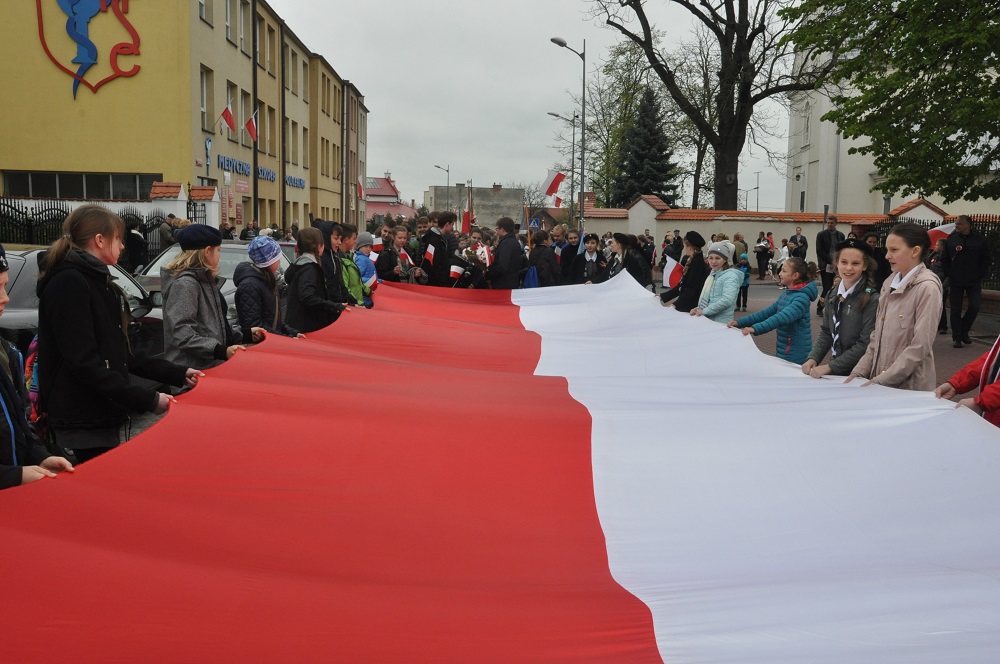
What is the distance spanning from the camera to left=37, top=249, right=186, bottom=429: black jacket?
4.02 meters

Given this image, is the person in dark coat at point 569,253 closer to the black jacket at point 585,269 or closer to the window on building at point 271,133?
the black jacket at point 585,269

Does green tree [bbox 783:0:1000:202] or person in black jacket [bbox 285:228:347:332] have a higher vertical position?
green tree [bbox 783:0:1000:202]

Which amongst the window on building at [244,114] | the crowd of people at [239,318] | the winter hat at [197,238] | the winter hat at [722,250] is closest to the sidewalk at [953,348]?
the winter hat at [722,250]

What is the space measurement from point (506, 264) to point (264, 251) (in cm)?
754

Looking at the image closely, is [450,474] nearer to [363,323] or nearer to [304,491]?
[304,491]

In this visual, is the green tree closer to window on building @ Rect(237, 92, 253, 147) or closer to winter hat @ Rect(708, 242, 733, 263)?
winter hat @ Rect(708, 242, 733, 263)

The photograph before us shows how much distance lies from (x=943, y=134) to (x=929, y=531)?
17231 millimetres

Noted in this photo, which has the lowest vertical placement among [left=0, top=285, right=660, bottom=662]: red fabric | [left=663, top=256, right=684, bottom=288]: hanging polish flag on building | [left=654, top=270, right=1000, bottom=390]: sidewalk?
[left=654, top=270, right=1000, bottom=390]: sidewalk

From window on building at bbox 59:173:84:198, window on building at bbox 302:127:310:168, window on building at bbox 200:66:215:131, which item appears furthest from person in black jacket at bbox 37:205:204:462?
window on building at bbox 302:127:310:168

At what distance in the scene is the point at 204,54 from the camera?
31031 mm

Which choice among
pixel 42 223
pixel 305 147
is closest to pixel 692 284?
pixel 42 223

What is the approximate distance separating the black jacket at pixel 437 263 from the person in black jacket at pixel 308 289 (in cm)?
501

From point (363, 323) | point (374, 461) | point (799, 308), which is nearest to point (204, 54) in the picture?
point (363, 323)

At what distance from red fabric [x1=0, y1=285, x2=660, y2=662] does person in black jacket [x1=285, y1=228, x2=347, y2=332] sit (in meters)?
2.42
